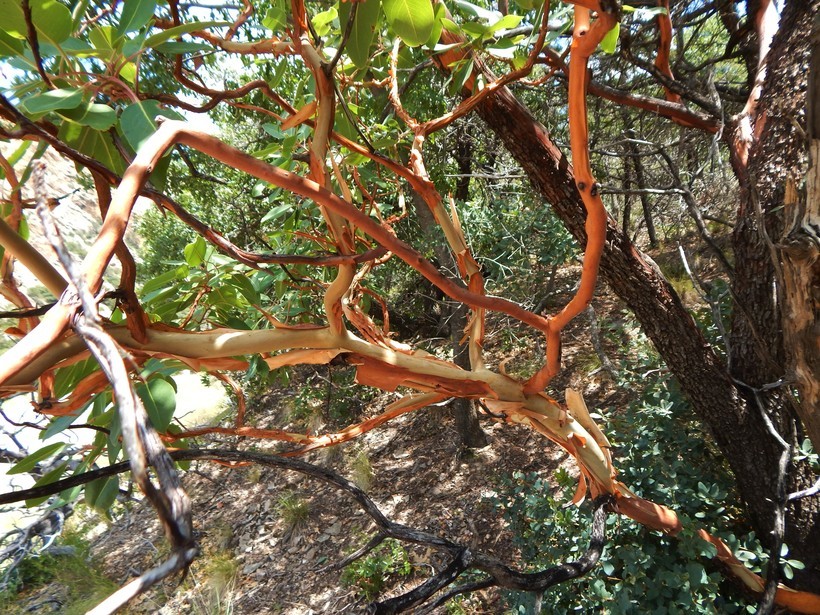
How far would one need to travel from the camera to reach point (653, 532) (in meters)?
1.60

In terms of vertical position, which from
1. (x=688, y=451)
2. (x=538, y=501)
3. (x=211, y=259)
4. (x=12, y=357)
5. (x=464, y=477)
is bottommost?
(x=464, y=477)

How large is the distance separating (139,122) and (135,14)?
0.83ft

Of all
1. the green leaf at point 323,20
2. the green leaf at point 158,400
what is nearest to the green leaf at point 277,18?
the green leaf at point 323,20

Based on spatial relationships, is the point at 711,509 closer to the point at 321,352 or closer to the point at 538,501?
the point at 538,501

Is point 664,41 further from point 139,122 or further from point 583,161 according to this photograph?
point 139,122

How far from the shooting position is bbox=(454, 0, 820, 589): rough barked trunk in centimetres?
153

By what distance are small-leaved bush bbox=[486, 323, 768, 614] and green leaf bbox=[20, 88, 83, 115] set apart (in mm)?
1922

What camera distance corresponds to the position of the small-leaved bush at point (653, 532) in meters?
1.50

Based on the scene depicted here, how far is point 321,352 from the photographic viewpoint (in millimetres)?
885

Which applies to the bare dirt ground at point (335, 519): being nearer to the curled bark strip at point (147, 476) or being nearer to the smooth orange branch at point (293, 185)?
the smooth orange branch at point (293, 185)

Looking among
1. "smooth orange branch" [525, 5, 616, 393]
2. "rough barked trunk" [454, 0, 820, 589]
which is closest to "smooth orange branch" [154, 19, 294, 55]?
"smooth orange branch" [525, 5, 616, 393]

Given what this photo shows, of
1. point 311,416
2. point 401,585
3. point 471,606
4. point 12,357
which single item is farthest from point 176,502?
point 311,416

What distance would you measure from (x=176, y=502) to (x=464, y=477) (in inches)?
135

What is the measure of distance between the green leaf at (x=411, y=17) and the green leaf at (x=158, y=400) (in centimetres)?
79
